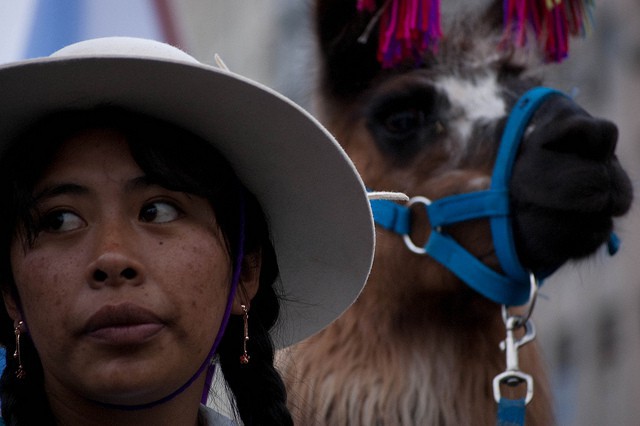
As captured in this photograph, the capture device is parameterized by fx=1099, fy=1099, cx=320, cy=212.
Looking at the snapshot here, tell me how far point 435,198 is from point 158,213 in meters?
1.26

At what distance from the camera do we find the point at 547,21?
3.04m

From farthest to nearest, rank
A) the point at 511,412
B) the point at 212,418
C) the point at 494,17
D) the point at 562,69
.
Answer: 1. the point at 562,69
2. the point at 494,17
3. the point at 511,412
4. the point at 212,418

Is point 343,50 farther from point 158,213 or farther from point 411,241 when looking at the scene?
point 158,213

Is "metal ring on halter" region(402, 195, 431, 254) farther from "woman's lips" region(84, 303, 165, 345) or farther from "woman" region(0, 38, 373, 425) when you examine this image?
"woman's lips" region(84, 303, 165, 345)

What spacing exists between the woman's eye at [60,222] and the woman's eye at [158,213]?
10 centimetres

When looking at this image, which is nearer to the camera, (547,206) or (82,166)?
(82,166)

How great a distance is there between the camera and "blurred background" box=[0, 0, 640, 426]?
3.17m

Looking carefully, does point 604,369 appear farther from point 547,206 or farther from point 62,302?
point 62,302

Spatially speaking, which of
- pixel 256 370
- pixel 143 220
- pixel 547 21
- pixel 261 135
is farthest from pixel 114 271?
pixel 547 21

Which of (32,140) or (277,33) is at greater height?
(277,33)

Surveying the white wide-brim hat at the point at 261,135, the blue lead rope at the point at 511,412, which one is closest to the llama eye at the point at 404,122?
the blue lead rope at the point at 511,412

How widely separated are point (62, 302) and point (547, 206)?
1.40 m

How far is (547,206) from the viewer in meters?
2.65

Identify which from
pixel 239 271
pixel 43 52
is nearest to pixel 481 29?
→ pixel 43 52
